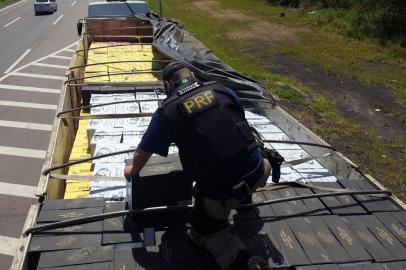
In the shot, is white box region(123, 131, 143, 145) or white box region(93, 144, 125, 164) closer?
white box region(93, 144, 125, 164)

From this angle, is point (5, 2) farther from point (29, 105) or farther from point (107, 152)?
point (107, 152)

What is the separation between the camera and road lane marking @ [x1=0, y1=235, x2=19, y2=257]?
23.2 feet

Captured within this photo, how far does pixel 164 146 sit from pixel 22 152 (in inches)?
311

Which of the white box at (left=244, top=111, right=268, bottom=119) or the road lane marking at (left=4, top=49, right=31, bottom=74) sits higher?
the white box at (left=244, top=111, right=268, bottom=119)

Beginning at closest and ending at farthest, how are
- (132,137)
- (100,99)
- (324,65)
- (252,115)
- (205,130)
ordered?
(205,130) < (132,137) < (252,115) < (100,99) < (324,65)

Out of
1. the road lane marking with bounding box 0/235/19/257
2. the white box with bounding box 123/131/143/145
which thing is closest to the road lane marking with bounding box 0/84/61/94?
the road lane marking with bounding box 0/235/19/257

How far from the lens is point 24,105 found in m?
13.9

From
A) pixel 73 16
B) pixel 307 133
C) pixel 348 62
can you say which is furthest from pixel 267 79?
pixel 73 16

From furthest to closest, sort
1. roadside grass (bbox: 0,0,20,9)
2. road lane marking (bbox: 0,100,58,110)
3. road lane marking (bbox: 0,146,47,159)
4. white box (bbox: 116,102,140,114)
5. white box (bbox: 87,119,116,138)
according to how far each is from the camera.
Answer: roadside grass (bbox: 0,0,20,9) → road lane marking (bbox: 0,100,58,110) → road lane marking (bbox: 0,146,47,159) → white box (bbox: 116,102,140,114) → white box (bbox: 87,119,116,138)

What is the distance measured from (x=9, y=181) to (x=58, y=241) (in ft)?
→ 19.8

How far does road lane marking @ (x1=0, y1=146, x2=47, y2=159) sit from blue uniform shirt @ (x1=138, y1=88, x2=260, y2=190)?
7.33 meters

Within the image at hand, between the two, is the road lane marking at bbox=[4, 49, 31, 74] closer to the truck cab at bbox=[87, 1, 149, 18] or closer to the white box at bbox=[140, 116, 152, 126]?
the truck cab at bbox=[87, 1, 149, 18]

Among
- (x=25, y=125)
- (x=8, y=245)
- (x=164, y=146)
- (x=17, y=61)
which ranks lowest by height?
(x=8, y=245)

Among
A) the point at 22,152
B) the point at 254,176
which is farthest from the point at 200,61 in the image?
the point at 254,176
